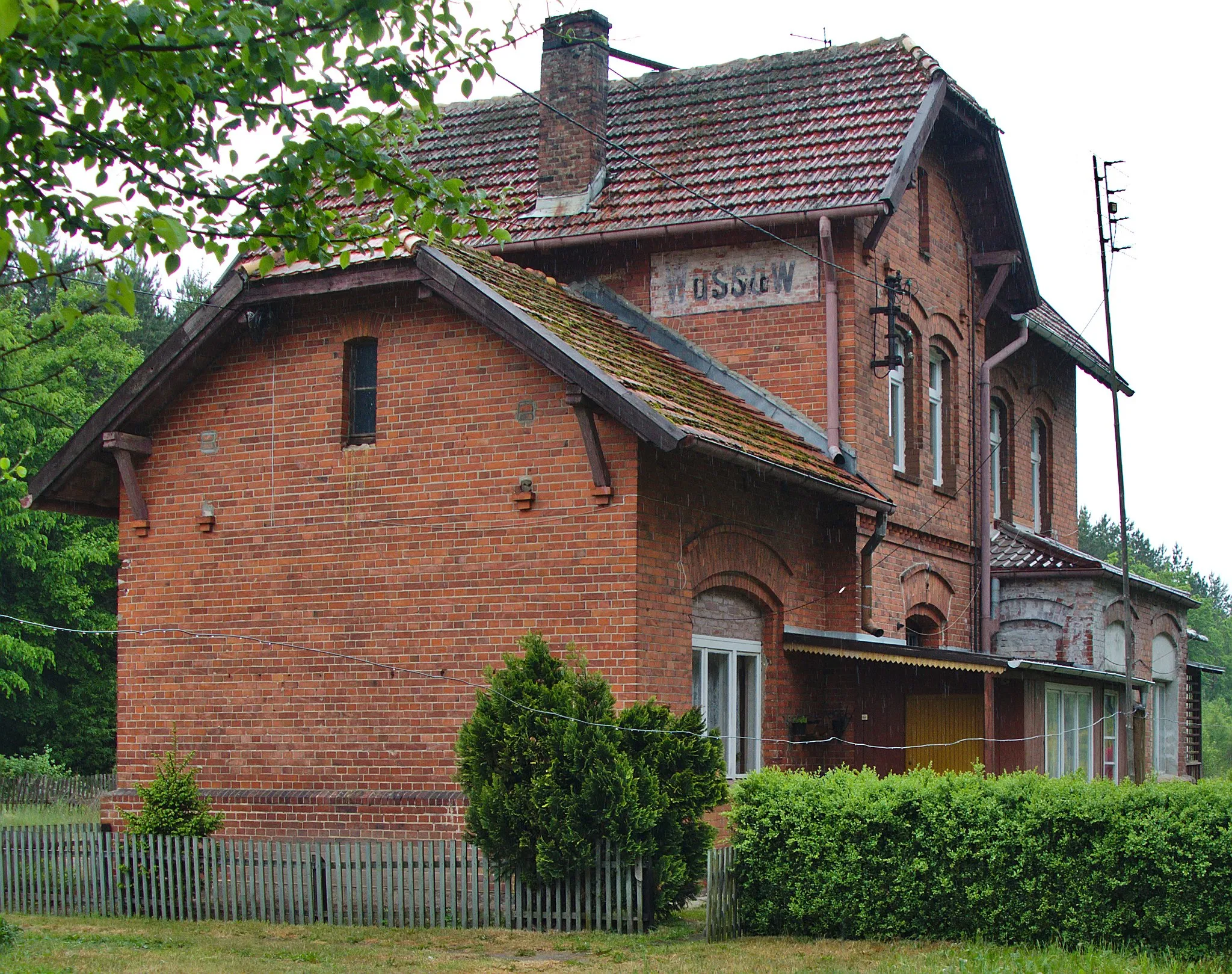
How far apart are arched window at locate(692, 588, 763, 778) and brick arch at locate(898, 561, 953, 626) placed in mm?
3278

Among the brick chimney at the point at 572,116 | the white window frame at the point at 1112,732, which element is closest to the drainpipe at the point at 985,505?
the white window frame at the point at 1112,732

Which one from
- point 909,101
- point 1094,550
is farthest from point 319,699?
point 1094,550

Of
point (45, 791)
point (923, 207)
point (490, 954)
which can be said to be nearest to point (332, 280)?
point (490, 954)

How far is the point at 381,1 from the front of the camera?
884 centimetres

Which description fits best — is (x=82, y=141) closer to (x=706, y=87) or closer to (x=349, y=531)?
(x=349, y=531)

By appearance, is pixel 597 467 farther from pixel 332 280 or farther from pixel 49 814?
pixel 49 814

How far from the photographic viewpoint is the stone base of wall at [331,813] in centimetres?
1414

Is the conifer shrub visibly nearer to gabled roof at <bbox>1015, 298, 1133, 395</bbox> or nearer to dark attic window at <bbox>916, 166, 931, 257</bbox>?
dark attic window at <bbox>916, 166, 931, 257</bbox>

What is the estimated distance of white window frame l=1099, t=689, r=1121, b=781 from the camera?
68.0 ft

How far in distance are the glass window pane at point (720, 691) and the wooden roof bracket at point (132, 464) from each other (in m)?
6.03

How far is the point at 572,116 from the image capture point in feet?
61.6

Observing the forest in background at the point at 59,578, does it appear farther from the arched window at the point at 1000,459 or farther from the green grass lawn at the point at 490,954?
the green grass lawn at the point at 490,954

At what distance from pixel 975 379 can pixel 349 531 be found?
33.1 feet

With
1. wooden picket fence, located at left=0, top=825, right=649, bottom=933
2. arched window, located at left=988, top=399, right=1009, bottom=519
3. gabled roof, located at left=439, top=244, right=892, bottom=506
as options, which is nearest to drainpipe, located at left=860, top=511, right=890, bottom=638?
gabled roof, located at left=439, top=244, right=892, bottom=506
